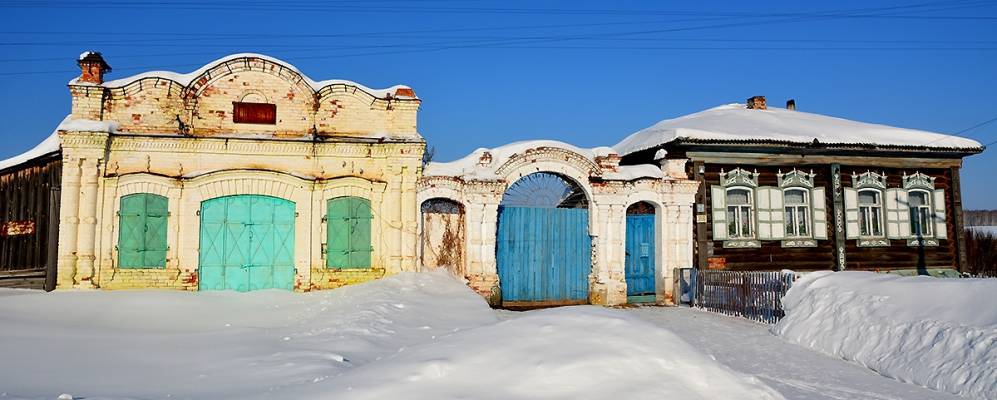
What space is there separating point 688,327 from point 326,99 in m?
8.53

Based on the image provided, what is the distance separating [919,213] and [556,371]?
1694 centimetres

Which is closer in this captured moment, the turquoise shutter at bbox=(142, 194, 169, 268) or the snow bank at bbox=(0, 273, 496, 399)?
the snow bank at bbox=(0, 273, 496, 399)

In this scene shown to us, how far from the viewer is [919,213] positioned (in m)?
18.7

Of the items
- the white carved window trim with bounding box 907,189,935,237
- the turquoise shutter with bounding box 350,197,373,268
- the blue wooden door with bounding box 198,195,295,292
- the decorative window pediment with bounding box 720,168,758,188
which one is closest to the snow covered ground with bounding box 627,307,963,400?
the decorative window pediment with bounding box 720,168,758,188

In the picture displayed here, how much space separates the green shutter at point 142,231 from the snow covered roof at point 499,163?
531 centimetres

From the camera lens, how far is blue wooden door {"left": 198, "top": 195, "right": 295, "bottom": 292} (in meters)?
13.5

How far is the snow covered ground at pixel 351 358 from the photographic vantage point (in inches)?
231

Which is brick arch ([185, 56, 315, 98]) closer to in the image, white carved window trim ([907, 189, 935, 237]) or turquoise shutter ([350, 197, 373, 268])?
turquoise shutter ([350, 197, 373, 268])

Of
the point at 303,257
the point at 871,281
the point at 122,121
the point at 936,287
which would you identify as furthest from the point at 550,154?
the point at 122,121

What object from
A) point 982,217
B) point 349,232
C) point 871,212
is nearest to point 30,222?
point 349,232

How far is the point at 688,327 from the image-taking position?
12.1 metres

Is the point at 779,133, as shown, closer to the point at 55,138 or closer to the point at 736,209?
the point at 736,209

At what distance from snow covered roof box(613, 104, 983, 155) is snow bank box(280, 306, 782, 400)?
35.0 feet

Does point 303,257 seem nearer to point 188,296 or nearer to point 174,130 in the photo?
point 188,296
